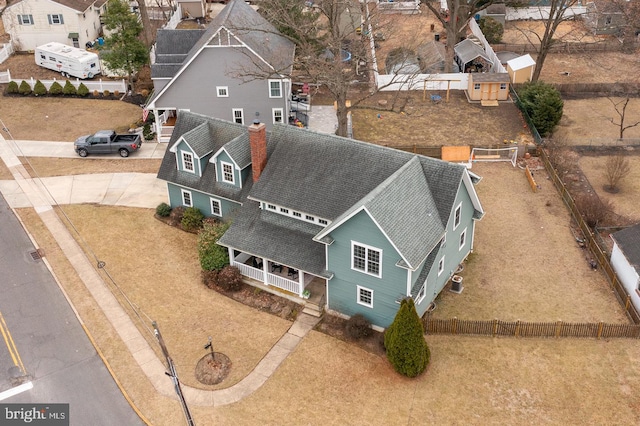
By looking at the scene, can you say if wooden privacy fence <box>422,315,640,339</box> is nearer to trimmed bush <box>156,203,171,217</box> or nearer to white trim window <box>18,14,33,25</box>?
trimmed bush <box>156,203,171,217</box>

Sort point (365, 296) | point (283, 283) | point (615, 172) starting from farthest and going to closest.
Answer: point (615, 172)
point (283, 283)
point (365, 296)

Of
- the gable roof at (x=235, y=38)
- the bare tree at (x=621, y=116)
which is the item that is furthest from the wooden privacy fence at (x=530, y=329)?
the bare tree at (x=621, y=116)

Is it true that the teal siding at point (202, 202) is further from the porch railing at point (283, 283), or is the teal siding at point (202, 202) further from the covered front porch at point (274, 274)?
the porch railing at point (283, 283)

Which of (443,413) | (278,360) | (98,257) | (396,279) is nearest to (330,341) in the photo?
(278,360)

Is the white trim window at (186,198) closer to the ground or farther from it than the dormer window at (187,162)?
closer to the ground

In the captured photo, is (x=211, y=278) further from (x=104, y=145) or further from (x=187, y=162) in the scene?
(x=104, y=145)

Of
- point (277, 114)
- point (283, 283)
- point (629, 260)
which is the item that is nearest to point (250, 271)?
point (283, 283)
